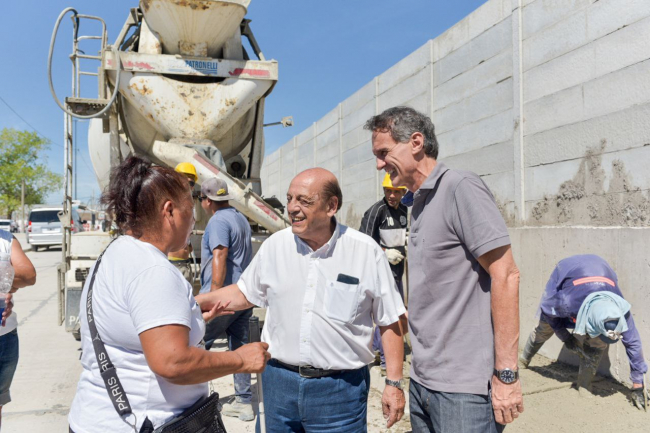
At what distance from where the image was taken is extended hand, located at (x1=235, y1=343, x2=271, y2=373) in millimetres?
1739

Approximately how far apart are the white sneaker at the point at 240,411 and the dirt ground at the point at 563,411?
0.14ft

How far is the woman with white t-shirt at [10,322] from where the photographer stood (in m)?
2.67

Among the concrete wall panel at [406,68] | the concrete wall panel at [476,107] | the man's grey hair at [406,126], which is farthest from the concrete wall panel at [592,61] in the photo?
the man's grey hair at [406,126]

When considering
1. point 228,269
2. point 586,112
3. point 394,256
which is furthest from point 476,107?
point 228,269

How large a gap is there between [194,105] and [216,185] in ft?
4.99

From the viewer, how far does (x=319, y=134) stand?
11.9m

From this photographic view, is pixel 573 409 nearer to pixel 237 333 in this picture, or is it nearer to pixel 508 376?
pixel 508 376

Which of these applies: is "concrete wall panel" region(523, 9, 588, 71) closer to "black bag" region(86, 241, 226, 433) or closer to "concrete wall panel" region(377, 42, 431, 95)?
"concrete wall panel" region(377, 42, 431, 95)

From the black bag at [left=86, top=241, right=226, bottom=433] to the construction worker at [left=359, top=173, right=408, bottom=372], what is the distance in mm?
3074

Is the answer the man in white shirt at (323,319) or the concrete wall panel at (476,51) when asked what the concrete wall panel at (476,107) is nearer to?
the concrete wall panel at (476,51)

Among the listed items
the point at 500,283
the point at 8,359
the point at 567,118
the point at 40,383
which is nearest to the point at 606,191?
the point at 567,118

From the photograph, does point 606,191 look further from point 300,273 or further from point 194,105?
point 194,105

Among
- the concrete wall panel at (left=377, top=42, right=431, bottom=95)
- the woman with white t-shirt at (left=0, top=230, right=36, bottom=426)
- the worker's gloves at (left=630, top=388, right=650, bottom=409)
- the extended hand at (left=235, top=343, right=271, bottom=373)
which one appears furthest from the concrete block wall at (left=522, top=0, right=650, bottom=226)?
the woman with white t-shirt at (left=0, top=230, right=36, bottom=426)

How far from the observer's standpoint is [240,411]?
390 cm
